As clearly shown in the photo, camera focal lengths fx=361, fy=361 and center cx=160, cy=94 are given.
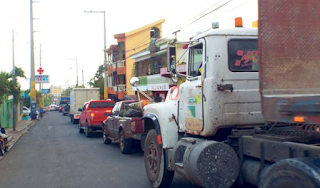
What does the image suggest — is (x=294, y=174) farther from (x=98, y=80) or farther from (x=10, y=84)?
(x=98, y=80)

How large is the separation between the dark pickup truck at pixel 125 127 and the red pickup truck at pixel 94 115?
11.2 ft

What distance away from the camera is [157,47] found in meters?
31.1

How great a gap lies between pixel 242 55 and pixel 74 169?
5995 millimetres

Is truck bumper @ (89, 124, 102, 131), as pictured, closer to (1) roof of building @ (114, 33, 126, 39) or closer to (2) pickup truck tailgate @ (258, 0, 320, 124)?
(2) pickup truck tailgate @ (258, 0, 320, 124)

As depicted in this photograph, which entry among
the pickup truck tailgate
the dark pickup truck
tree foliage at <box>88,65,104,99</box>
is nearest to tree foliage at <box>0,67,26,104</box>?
the dark pickup truck

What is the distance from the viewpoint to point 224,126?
5602 mm

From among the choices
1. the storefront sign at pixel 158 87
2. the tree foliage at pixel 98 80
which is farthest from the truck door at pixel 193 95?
the tree foliage at pixel 98 80

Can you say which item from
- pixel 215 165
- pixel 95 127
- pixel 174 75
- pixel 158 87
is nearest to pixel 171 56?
pixel 174 75

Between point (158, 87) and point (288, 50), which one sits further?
point (158, 87)

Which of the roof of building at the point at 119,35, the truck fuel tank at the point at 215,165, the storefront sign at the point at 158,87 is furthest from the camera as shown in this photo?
the roof of building at the point at 119,35

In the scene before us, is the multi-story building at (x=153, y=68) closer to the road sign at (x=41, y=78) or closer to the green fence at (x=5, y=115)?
the green fence at (x=5, y=115)

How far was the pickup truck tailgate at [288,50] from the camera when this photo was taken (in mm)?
3922

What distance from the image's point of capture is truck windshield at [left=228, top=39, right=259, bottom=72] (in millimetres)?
5750

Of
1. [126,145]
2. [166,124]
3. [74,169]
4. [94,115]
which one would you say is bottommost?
A: [74,169]
